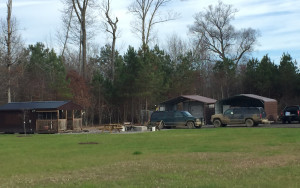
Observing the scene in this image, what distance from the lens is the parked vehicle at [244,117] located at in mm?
34938

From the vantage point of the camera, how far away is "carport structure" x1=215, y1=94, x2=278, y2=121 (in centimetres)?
4080

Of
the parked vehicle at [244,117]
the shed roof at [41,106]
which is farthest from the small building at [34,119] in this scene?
the parked vehicle at [244,117]

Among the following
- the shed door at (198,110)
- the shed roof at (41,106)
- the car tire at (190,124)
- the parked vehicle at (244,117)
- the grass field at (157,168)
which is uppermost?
the shed roof at (41,106)

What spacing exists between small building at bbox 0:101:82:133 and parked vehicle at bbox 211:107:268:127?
12959mm

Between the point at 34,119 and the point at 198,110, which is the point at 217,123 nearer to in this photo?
the point at 198,110

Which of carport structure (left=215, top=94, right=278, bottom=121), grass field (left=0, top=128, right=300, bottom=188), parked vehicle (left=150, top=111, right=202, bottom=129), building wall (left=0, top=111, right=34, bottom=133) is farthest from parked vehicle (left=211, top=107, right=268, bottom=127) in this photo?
grass field (left=0, top=128, right=300, bottom=188)

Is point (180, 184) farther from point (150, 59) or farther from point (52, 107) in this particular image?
point (150, 59)

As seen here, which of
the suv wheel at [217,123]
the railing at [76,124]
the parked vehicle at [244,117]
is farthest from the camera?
the railing at [76,124]

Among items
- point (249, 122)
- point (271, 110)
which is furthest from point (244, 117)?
point (271, 110)

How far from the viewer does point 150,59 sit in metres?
45.5

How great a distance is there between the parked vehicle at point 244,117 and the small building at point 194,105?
6.03 meters

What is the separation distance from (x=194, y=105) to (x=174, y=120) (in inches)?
301

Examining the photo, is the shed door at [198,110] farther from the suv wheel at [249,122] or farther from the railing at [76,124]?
the railing at [76,124]

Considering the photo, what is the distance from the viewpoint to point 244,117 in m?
35.4
